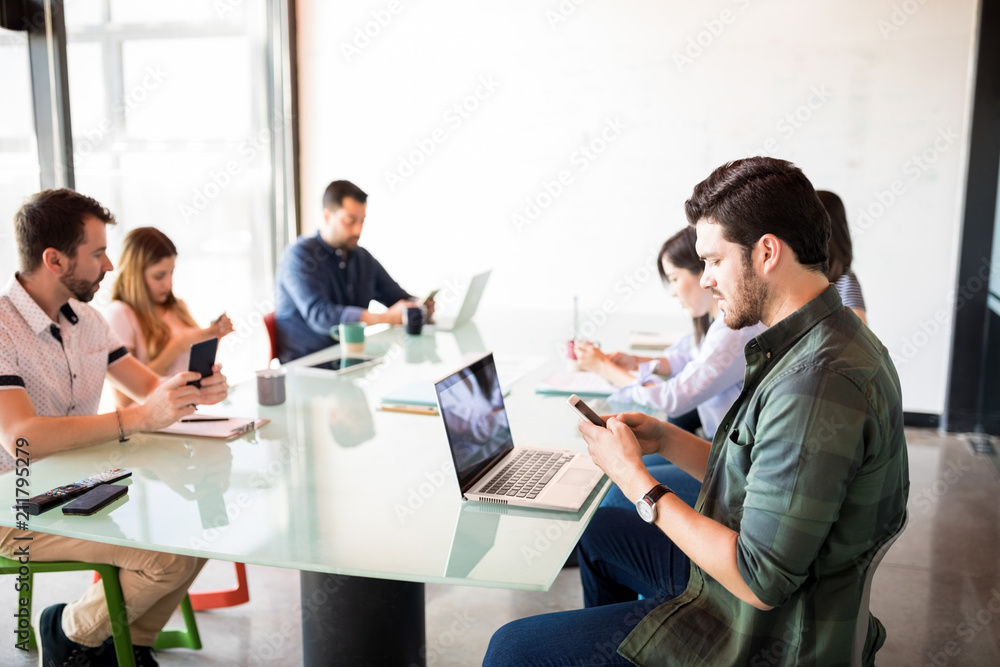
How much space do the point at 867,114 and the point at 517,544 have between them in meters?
3.88

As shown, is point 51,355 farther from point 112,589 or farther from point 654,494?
point 654,494

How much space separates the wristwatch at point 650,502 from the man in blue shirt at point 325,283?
7.49 ft

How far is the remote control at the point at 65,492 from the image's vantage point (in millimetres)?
1510

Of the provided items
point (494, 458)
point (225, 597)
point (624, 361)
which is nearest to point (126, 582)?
point (225, 597)

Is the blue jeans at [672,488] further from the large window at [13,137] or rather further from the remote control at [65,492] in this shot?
the large window at [13,137]

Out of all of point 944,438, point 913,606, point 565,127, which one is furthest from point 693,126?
point 913,606

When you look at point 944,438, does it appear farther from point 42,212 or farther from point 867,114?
point 42,212

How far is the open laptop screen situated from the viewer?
62.7 inches

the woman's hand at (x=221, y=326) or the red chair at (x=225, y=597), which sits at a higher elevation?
the woman's hand at (x=221, y=326)

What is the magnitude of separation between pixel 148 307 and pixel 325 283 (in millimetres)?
1068

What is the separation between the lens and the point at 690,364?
7.59 ft

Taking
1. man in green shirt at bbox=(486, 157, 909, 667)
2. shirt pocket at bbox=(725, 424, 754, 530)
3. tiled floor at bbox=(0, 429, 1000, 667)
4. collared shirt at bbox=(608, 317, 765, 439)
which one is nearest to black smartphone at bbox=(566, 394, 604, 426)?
man in green shirt at bbox=(486, 157, 909, 667)

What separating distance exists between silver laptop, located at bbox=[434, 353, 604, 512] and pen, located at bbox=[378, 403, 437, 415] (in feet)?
1.39

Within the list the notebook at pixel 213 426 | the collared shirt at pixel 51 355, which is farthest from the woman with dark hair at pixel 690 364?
the collared shirt at pixel 51 355
